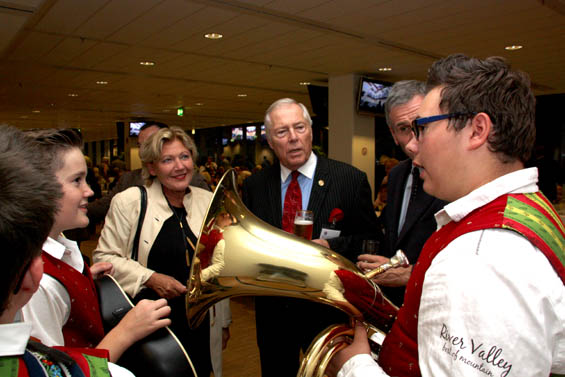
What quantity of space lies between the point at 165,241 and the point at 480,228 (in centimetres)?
159

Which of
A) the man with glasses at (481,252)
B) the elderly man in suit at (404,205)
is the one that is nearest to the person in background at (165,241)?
the elderly man in suit at (404,205)

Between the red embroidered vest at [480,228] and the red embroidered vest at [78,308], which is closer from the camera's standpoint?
the red embroidered vest at [480,228]

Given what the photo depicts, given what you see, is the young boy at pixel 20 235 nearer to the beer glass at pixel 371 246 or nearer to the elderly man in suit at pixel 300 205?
the beer glass at pixel 371 246

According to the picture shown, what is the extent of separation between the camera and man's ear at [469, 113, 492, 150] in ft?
3.04

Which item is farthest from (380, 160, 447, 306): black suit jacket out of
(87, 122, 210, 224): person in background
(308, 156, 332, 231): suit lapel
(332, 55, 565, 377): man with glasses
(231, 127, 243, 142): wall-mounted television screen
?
(231, 127, 243, 142): wall-mounted television screen

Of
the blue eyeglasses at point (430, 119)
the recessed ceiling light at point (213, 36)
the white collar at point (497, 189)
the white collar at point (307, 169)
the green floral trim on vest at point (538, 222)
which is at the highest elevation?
the recessed ceiling light at point (213, 36)

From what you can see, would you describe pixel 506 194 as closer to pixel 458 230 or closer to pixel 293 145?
pixel 458 230

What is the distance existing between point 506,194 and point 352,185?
122cm

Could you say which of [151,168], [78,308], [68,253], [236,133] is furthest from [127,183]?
[236,133]

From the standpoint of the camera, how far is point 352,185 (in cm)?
211

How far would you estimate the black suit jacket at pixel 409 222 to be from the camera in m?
1.77

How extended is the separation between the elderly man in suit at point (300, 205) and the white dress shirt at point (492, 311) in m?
1.16

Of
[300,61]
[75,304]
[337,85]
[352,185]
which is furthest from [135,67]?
Answer: [75,304]

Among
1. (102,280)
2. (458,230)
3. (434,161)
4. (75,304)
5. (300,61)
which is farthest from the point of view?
(300,61)
